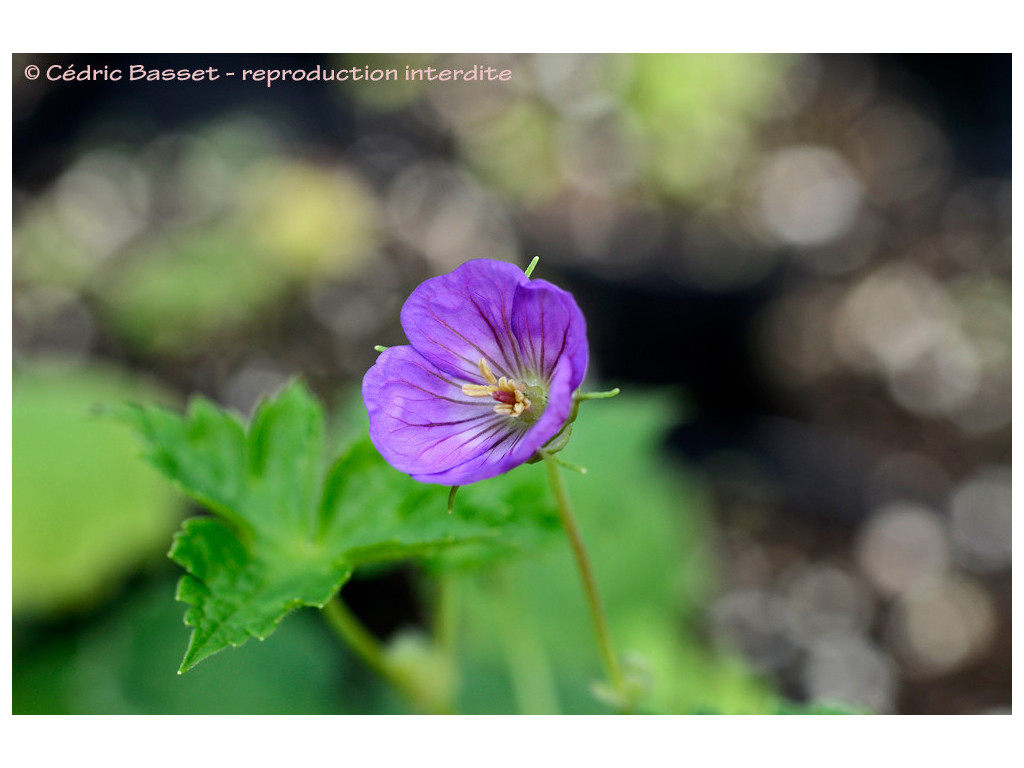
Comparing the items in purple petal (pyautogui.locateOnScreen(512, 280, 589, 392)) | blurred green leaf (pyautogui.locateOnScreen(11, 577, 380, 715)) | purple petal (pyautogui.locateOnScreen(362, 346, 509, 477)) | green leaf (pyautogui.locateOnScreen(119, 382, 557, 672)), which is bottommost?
blurred green leaf (pyautogui.locateOnScreen(11, 577, 380, 715))

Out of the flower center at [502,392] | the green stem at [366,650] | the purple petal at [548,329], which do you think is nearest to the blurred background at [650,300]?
→ the green stem at [366,650]

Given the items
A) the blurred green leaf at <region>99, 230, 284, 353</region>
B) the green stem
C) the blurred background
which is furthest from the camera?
the blurred green leaf at <region>99, 230, 284, 353</region>

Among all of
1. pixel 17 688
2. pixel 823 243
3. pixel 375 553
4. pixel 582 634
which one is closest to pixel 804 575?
pixel 582 634

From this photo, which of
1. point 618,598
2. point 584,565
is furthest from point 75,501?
point 584,565

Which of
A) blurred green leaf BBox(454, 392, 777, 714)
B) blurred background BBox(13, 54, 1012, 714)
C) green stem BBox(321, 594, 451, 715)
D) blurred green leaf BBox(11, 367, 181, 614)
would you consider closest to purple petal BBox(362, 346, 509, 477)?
green stem BBox(321, 594, 451, 715)

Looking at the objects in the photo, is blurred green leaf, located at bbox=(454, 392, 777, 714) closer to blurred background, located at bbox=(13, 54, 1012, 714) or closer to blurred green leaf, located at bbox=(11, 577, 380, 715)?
blurred background, located at bbox=(13, 54, 1012, 714)

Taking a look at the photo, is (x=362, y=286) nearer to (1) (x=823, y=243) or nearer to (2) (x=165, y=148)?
(2) (x=165, y=148)

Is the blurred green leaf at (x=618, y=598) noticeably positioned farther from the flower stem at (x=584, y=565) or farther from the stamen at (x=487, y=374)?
the stamen at (x=487, y=374)
